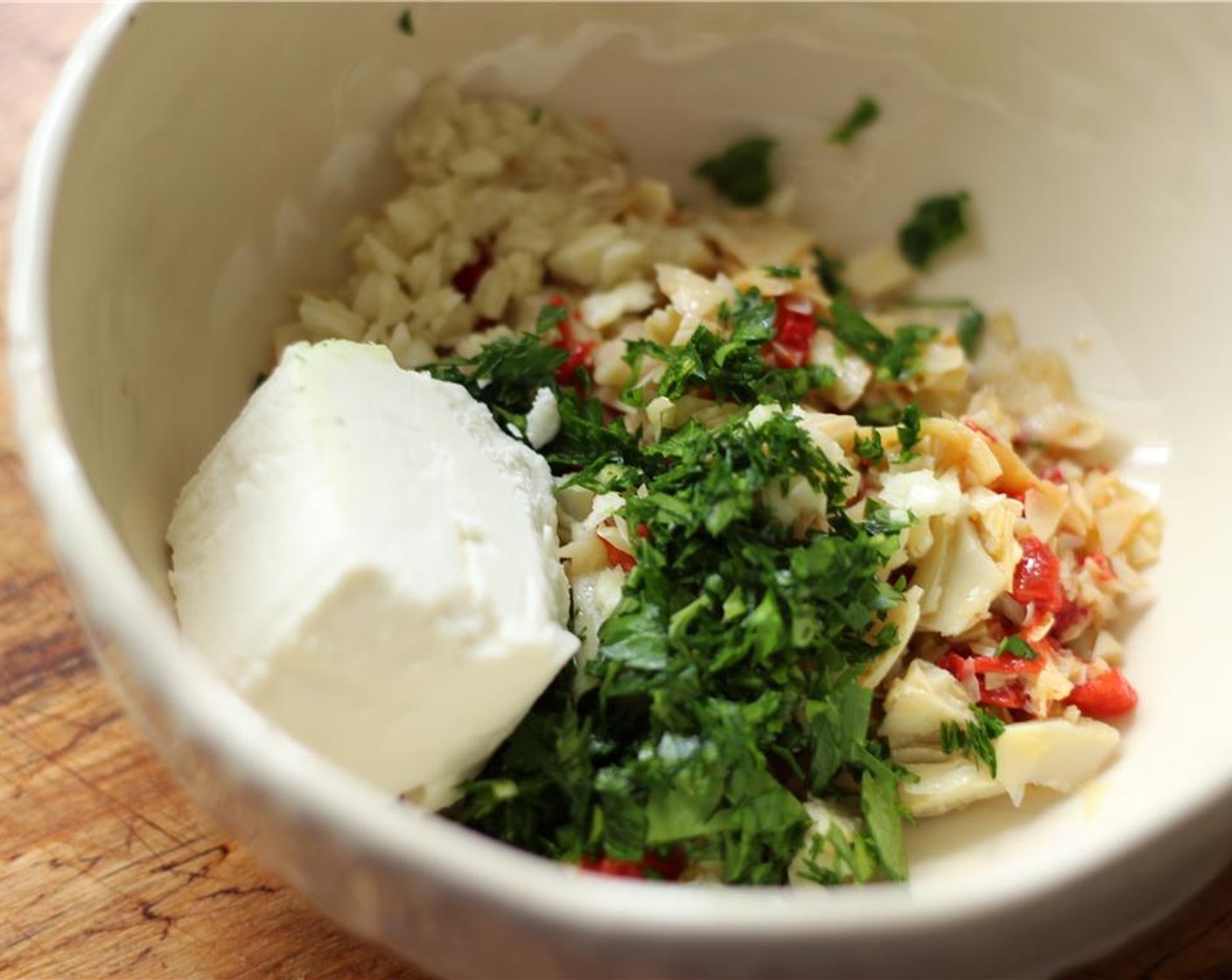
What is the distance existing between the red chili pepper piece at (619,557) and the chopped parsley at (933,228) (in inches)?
35.1

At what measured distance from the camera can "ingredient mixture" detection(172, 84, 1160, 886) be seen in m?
1.22

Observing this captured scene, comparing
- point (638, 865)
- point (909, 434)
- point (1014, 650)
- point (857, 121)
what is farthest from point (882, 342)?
point (638, 865)

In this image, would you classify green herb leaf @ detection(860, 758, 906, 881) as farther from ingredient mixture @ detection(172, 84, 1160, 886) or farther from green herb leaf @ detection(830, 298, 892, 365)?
green herb leaf @ detection(830, 298, 892, 365)

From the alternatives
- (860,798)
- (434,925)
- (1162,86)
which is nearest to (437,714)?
(434,925)

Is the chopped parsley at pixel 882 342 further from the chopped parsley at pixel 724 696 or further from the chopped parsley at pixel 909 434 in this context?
the chopped parsley at pixel 724 696

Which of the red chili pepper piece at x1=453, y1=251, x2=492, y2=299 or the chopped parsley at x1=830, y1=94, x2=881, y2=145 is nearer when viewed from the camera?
the red chili pepper piece at x1=453, y1=251, x2=492, y2=299

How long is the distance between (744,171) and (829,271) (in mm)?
219

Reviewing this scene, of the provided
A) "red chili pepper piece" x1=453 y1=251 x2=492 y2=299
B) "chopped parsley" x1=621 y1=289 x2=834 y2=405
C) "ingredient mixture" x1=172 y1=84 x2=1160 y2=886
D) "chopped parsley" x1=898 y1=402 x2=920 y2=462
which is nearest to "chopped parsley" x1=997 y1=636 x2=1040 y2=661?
"ingredient mixture" x1=172 y1=84 x2=1160 y2=886

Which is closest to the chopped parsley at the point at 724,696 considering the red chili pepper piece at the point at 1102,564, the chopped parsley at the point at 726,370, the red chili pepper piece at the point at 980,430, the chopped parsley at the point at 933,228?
the chopped parsley at the point at 726,370

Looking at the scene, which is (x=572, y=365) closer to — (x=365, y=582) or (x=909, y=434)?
(x=909, y=434)

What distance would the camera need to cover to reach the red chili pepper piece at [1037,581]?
155 cm

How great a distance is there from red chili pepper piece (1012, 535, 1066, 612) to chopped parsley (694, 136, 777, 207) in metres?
0.81

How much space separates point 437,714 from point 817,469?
0.50m

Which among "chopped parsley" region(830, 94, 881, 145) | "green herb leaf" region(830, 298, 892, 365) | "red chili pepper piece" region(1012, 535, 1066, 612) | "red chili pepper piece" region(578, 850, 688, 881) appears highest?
"chopped parsley" region(830, 94, 881, 145)
